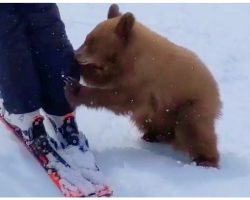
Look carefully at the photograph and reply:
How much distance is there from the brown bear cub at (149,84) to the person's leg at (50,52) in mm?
65

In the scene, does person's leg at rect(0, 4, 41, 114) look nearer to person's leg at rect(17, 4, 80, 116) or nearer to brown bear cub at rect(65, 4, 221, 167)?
person's leg at rect(17, 4, 80, 116)

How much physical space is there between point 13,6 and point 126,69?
70cm

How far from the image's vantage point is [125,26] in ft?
10.8

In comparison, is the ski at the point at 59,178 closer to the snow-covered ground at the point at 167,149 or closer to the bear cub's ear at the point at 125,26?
the snow-covered ground at the point at 167,149

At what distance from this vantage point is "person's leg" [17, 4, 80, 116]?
3098 mm

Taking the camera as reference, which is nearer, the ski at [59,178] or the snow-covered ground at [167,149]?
the ski at [59,178]

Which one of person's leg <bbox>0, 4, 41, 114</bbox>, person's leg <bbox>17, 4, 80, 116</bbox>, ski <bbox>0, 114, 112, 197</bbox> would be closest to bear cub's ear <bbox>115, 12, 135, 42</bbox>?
person's leg <bbox>17, 4, 80, 116</bbox>

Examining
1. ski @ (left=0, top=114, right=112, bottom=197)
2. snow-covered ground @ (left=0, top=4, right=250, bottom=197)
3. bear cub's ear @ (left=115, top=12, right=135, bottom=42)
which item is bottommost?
snow-covered ground @ (left=0, top=4, right=250, bottom=197)

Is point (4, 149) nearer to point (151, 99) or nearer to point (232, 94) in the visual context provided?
point (151, 99)

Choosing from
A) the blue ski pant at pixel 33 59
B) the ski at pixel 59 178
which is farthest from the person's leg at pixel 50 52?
the ski at pixel 59 178

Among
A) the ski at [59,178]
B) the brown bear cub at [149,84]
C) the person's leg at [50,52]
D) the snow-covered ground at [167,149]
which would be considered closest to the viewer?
the ski at [59,178]

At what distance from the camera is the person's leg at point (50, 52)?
122 inches

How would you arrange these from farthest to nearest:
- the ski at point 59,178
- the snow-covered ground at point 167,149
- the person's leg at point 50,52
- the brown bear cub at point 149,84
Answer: the brown bear cub at point 149,84 < the person's leg at point 50,52 < the snow-covered ground at point 167,149 < the ski at point 59,178

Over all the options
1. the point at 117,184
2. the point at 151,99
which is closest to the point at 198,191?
the point at 117,184
